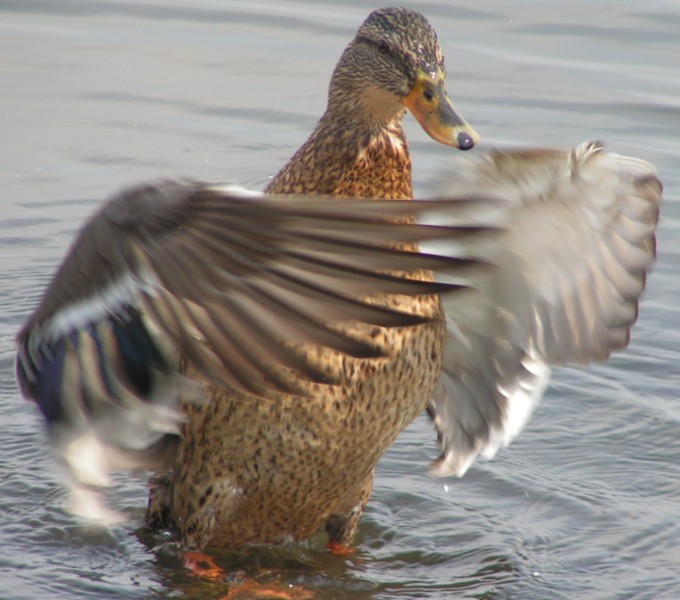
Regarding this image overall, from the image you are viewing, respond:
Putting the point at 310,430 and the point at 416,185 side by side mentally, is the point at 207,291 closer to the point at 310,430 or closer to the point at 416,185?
the point at 310,430

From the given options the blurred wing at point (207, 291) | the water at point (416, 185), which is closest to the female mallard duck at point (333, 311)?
the blurred wing at point (207, 291)

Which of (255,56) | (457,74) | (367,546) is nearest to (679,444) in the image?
(367,546)

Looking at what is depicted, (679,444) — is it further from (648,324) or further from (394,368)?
(394,368)

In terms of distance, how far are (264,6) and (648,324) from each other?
13.9 ft

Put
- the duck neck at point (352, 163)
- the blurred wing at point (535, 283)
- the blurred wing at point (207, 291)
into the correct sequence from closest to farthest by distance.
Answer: the blurred wing at point (207, 291)
the blurred wing at point (535, 283)
the duck neck at point (352, 163)

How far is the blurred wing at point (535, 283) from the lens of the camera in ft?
14.6

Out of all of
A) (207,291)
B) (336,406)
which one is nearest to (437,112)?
(336,406)

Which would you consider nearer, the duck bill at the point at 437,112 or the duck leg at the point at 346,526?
the duck bill at the point at 437,112

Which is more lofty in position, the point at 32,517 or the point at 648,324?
the point at 648,324

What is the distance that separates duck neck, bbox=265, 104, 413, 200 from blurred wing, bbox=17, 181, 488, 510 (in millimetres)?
1107

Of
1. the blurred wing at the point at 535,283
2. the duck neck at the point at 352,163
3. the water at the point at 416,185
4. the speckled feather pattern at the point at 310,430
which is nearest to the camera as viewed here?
the blurred wing at the point at 535,283

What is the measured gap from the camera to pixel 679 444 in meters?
6.02

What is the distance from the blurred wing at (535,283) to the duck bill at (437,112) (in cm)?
20

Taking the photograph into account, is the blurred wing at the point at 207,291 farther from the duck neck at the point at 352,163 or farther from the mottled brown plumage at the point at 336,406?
the duck neck at the point at 352,163
